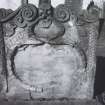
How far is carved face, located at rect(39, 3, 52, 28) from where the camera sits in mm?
3195

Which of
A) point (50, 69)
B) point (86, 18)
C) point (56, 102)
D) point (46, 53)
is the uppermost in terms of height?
point (86, 18)

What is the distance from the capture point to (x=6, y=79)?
11.5 feet

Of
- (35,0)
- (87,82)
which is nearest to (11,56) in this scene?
(87,82)

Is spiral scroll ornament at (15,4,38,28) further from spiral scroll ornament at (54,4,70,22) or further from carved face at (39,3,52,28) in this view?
spiral scroll ornament at (54,4,70,22)

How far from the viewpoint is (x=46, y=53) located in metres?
3.41

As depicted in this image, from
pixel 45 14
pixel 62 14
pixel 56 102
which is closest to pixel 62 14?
pixel 62 14

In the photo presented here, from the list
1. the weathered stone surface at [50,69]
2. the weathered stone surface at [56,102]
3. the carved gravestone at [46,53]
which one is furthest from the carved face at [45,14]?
the weathered stone surface at [56,102]

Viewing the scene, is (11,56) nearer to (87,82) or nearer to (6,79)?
(6,79)

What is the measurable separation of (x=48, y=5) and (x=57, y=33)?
0.35 metres

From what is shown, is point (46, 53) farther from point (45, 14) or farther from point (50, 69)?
point (45, 14)

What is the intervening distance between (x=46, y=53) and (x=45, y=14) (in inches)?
19.7

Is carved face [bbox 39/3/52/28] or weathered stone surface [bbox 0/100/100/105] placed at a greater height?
carved face [bbox 39/3/52/28]

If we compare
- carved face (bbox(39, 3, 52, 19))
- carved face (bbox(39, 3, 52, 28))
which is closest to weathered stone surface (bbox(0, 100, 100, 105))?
carved face (bbox(39, 3, 52, 28))

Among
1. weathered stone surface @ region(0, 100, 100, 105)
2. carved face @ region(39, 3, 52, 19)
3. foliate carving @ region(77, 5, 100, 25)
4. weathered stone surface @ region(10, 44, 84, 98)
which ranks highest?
carved face @ region(39, 3, 52, 19)
